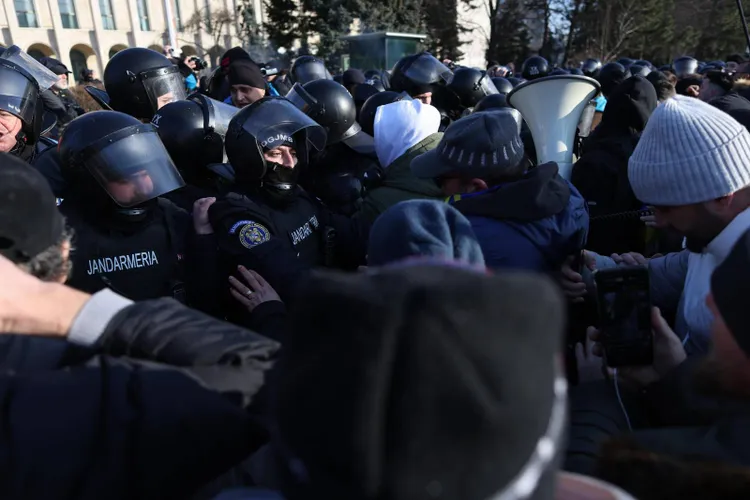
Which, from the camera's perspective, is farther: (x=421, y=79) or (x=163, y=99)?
(x=421, y=79)

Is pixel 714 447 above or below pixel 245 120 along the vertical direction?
below

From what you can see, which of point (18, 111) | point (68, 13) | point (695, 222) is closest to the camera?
point (695, 222)

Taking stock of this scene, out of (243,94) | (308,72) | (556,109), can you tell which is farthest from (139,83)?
(308,72)

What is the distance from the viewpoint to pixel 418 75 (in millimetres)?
5492

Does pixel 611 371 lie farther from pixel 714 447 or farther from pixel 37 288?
pixel 37 288

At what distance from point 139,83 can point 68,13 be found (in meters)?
37.5

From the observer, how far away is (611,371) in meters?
1.58

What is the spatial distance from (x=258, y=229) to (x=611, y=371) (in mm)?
1490

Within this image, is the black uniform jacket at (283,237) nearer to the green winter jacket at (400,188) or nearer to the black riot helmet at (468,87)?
the green winter jacket at (400,188)

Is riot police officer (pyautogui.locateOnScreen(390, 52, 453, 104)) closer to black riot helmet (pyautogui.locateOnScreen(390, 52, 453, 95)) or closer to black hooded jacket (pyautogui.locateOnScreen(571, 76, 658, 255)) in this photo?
black riot helmet (pyautogui.locateOnScreen(390, 52, 453, 95))

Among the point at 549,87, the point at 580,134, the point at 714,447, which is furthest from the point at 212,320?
the point at 580,134

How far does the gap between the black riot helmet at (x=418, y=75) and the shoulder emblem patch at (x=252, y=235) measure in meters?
3.64

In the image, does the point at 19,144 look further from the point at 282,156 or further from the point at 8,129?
the point at 282,156

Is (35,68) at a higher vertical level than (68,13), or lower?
lower
